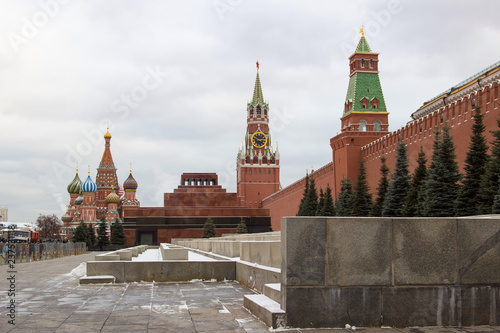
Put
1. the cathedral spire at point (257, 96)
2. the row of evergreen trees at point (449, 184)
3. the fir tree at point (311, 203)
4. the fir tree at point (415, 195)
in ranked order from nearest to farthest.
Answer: the row of evergreen trees at point (449, 184) < the fir tree at point (415, 195) < the fir tree at point (311, 203) < the cathedral spire at point (257, 96)

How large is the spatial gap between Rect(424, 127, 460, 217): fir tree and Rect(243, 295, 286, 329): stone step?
12.9 metres

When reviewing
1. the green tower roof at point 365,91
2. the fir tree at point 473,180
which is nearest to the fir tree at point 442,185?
the fir tree at point 473,180

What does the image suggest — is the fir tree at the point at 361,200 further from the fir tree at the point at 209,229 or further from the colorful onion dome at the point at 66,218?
the colorful onion dome at the point at 66,218

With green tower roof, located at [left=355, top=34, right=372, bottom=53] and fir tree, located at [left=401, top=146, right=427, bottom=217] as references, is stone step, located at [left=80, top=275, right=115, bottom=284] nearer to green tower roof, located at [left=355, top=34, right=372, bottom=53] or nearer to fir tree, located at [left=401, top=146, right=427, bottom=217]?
fir tree, located at [left=401, top=146, right=427, bottom=217]

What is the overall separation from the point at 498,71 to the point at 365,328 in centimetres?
3185

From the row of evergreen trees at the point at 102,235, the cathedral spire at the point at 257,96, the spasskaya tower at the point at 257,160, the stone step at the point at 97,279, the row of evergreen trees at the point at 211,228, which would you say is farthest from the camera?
the cathedral spire at the point at 257,96

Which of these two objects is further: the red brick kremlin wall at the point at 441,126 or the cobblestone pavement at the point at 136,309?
the red brick kremlin wall at the point at 441,126

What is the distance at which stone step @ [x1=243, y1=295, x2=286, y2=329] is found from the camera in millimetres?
4121

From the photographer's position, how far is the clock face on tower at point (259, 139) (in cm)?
7975

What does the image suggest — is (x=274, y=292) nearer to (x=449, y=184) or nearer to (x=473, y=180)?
(x=473, y=180)

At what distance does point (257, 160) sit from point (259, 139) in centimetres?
304

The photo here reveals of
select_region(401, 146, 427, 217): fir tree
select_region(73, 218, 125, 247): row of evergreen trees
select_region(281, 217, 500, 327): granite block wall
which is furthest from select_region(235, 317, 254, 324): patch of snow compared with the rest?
select_region(73, 218, 125, 247): row of evergreen trees

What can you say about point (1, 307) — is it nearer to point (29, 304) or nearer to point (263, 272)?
point (29, 304)

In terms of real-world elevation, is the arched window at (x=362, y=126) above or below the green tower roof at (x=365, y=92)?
below
